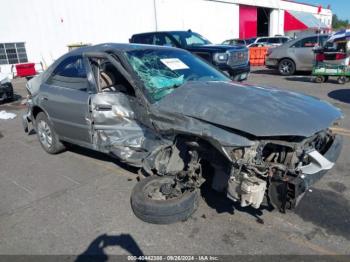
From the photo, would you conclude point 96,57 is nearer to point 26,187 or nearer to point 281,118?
point 26,187

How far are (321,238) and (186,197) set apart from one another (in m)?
1.29

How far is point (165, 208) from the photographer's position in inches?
127

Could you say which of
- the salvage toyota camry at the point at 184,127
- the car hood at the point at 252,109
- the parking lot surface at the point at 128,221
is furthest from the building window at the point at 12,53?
the car hood at the point at 252,109

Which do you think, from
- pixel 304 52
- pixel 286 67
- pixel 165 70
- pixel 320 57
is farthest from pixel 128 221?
pixel 286 67

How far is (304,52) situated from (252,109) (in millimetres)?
11190

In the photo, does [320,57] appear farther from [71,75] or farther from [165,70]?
[71,75]

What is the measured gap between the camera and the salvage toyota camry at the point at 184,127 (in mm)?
2801

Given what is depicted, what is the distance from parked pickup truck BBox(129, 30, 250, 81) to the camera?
34.4 ft

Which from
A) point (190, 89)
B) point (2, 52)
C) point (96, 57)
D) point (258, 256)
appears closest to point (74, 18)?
point (2, 52)

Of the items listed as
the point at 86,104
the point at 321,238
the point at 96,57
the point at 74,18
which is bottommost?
the point at 321,238

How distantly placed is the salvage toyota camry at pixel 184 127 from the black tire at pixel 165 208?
0.01 metres

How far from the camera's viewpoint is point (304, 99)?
3512 millimetres

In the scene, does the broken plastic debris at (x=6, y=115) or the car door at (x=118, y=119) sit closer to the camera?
the car door at (x=118, y=119)

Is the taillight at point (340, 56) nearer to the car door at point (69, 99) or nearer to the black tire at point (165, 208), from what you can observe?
the car door at point (69, 99)
